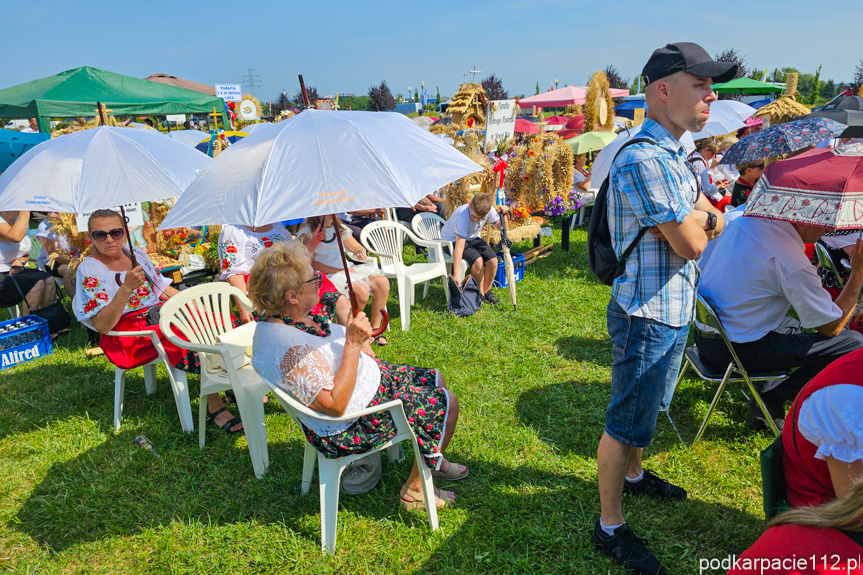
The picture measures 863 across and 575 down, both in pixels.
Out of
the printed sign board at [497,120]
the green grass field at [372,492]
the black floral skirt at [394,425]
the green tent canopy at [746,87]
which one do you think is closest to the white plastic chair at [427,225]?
the printed sign board at [497,120]

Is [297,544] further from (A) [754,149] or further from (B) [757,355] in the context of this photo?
(A) [754,149]

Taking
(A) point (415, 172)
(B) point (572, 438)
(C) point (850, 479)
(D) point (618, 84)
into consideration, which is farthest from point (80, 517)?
(D) point (618, 84)

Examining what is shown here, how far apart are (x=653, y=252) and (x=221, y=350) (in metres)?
2.46

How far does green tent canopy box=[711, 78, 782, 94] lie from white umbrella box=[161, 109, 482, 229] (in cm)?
1809

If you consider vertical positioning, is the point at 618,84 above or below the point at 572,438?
above

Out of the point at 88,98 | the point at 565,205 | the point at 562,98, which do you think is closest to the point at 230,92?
the point at 88,98

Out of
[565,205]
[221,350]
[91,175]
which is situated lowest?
[221,350]

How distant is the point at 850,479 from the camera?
4.33 ft

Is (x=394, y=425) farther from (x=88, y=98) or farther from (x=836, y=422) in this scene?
(x=88, y=98)

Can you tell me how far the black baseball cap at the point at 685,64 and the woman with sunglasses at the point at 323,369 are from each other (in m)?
1.61

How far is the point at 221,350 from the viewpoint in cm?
321

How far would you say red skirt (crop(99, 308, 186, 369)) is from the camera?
3.91 metres

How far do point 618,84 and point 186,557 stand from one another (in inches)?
1545

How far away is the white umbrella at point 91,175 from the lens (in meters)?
3.25
